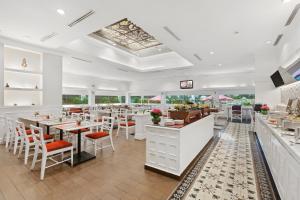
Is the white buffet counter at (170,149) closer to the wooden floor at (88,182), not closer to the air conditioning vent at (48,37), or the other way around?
the wooden floor at (88,182)

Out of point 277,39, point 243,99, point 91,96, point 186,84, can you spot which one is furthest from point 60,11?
point 243,99

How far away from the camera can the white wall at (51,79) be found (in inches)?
219

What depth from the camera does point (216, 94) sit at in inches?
414

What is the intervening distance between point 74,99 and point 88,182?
8.75m

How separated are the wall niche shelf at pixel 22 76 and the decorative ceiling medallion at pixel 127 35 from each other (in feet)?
8.14

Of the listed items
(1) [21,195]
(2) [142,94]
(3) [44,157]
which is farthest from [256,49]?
(2) [142,94]

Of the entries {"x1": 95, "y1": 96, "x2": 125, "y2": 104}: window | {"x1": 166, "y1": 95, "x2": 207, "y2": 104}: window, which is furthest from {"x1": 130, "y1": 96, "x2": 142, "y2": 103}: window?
{"x1": 166, "y1": 95, "x2": 207, "y2": 104}: window

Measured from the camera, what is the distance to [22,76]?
5.39m

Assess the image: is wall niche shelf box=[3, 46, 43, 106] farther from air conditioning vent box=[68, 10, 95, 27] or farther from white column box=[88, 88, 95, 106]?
white column box=[88, 88, 95, 106]

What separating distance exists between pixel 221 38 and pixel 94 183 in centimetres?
483

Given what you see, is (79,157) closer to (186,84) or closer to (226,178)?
(226,178)

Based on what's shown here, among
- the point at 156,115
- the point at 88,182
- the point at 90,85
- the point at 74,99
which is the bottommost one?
the point at 88,182

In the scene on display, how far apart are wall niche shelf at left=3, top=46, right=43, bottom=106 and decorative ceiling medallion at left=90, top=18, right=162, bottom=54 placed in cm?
248

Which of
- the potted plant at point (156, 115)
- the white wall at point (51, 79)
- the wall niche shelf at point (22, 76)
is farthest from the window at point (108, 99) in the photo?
the potted plant at point (156, 115)
